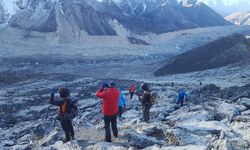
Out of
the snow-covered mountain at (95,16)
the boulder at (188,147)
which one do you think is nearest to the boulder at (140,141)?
the boulder at (188,147)

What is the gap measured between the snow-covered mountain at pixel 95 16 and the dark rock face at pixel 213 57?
25989 mm

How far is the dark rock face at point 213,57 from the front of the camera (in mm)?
36344

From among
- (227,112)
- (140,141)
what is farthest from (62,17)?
(140,141)

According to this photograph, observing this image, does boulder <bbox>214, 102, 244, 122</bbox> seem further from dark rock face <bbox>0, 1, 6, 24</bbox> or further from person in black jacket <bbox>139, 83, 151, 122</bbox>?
dark rock face <bbox>0, 1, 6, 24</bbox>

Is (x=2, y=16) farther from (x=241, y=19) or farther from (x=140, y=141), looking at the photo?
(x=241, y=19)

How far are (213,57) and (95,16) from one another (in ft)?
105

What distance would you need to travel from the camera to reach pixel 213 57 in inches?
1502

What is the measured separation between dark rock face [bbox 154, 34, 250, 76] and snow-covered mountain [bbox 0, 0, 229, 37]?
25989 millimetres

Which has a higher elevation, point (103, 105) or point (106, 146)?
point (103, 105)

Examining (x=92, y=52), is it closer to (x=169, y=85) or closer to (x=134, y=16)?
(x=134, y=16)

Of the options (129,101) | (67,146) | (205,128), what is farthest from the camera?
(129,101)

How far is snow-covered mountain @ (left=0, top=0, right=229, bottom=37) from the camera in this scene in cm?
6347

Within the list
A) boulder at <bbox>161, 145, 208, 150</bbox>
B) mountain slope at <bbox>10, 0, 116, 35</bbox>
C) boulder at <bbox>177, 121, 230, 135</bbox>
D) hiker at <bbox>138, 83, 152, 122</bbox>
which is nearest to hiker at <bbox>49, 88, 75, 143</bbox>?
boulder at <bbox>177, 121, 230, 135</bbox>

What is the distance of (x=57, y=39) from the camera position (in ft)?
197
